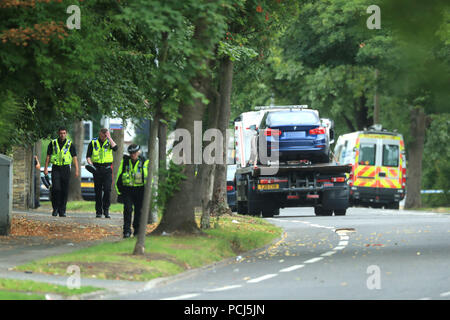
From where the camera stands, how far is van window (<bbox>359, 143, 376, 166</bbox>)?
148 feet

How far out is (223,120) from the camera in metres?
25.1

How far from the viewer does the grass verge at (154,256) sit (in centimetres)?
1484

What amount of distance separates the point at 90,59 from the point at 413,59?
205 inches

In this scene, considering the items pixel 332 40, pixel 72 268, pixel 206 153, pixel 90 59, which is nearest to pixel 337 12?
pixel 332 40

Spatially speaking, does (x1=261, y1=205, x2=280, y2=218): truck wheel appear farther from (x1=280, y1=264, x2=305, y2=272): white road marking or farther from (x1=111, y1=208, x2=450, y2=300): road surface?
(x1=280, y1=264, x2=305, y2=272): white road marking

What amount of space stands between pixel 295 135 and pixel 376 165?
14.8m

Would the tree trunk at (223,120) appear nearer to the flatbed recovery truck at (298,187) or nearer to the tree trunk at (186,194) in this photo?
the flatbed recovery truck at (298,187)

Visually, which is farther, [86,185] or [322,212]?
[86,185]

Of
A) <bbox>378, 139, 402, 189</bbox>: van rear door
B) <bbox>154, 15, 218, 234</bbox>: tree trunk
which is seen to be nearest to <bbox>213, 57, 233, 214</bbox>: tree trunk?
<bbox>154, 15, 218, 234</bbox>: tree trunk

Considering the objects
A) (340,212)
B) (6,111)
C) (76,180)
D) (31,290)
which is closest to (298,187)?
(340,212)

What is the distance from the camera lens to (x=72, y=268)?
1497cm

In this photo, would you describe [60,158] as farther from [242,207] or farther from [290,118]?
[242,207]

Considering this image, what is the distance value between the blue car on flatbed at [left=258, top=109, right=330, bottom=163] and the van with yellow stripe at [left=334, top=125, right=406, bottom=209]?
1400 cm
